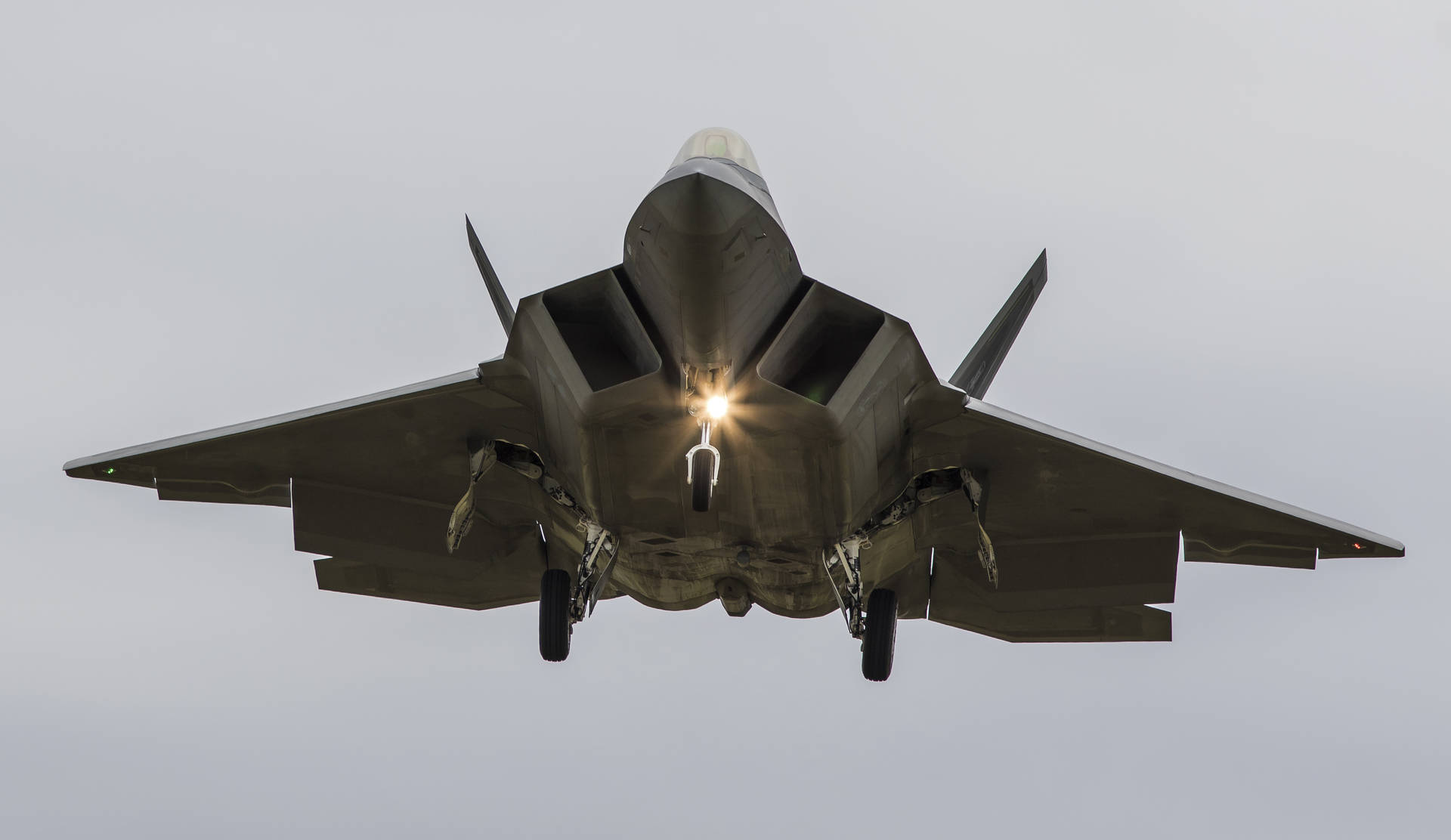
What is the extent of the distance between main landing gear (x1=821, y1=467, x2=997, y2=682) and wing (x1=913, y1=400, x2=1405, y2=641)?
0.25m

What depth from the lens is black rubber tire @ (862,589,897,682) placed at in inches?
612

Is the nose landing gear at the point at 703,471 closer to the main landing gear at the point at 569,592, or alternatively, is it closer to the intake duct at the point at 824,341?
the intake duct at the point at 824,341

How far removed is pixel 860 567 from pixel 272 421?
6.17 m

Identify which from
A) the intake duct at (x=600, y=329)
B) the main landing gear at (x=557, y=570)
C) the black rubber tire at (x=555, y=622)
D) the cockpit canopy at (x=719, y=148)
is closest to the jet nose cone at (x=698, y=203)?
the intake duct at (x=600, y=329)

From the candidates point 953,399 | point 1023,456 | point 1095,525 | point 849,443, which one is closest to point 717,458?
point 849,443

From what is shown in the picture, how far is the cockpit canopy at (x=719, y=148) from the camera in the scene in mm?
15086

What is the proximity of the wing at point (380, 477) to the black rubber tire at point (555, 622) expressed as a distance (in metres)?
1.54

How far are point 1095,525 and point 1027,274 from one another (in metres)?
3.07

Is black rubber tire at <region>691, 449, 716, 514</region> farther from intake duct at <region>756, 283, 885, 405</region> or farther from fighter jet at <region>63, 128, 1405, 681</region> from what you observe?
intake duct at <region>756, 283, 885, 405</region>

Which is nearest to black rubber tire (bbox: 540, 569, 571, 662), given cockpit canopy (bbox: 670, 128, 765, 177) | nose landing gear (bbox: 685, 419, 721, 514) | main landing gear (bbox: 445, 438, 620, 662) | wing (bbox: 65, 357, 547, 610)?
main landing gear (bbox: 445, 438, 620, 662)

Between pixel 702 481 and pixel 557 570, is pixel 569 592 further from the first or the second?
pixel 702 481

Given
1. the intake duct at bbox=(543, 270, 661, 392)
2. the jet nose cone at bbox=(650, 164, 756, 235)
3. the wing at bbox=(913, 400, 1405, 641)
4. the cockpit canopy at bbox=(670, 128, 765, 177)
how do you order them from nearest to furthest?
1. the jet nose cone at bbox=(650, 164, 756, 235)
2. the intake duct at bbox=(543, 270, 661, 392)
3. the cockpit canopy at bbox=(670, 128, 765, 177)
4. the wing at bbox=(913, 400, 1405, 641)

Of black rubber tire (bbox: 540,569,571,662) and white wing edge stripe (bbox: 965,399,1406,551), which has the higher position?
white wing edge stripe (bbox: 965,399,1406,551)

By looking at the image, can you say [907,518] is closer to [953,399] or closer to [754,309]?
[953,399]
